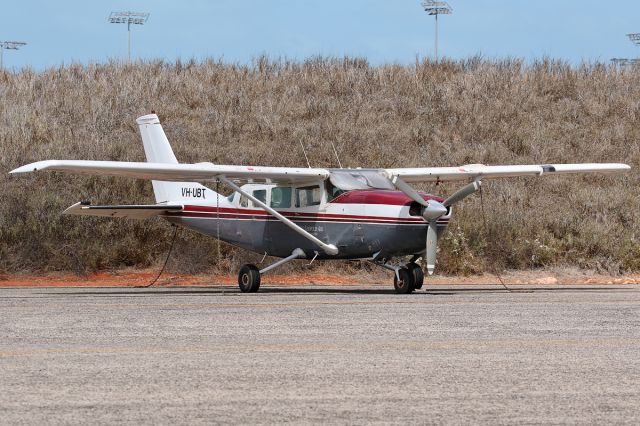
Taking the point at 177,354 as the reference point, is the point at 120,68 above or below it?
above

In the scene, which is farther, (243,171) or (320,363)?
(243,171)

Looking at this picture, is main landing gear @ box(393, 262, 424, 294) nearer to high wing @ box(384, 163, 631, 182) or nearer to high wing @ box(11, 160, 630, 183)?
high wing @ box(11, 160, 630, 183)

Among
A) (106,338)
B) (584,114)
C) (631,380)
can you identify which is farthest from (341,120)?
(631,380)

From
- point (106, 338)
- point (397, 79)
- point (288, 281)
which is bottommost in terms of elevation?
point (288, 281)

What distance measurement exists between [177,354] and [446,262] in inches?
688

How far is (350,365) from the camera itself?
9.37m

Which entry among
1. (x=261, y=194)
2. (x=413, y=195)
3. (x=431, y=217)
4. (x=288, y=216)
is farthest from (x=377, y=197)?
(x=261, y=194)

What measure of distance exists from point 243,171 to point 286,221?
1.43 m

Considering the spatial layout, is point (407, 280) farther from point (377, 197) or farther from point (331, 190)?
point (331, 190)

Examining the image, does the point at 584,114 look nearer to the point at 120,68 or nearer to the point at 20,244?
the point at 120,68

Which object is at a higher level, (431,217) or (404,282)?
(431,217)

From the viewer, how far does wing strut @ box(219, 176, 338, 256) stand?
2073cm

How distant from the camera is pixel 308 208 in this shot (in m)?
21.3

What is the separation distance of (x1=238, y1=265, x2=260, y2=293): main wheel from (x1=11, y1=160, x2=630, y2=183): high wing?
5.67ft
